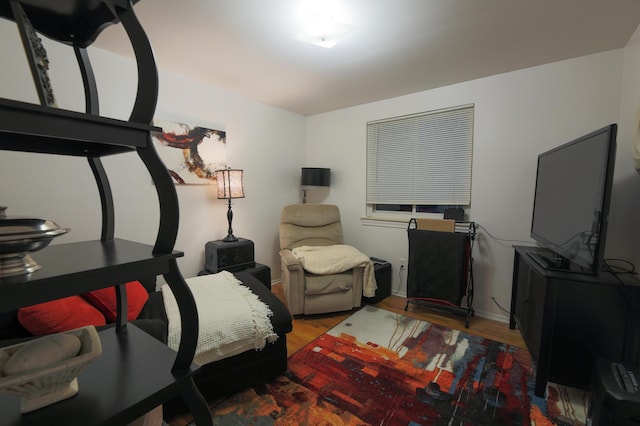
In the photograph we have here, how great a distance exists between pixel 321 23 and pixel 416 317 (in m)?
2.60

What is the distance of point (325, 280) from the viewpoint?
2.64 m

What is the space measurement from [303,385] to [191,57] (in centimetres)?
264

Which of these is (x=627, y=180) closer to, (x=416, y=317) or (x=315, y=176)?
(x=416, y=317)

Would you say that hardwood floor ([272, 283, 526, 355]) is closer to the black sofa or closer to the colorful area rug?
the colorful area rug

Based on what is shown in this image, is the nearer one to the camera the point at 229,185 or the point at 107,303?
the point at 107,303

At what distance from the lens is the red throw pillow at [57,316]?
1.12 metres

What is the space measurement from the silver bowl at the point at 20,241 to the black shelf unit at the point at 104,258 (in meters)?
0.03

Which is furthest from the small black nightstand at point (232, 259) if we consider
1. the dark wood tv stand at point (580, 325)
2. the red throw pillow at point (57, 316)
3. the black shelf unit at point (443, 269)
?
the dark wood tv stand at point (580, 325)

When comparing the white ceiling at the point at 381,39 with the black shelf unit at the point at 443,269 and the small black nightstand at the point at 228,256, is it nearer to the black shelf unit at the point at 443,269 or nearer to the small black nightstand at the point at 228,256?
the black shelf unit at the point at 443,269

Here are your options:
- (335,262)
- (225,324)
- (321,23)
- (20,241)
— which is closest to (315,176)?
(335,262)

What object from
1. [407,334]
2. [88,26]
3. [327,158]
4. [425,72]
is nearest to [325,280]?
[407,334]

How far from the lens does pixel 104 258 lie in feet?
1.85

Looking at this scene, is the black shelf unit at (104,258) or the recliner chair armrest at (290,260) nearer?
the black shelf unit at (104,258)

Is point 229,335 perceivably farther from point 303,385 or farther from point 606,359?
point 606,359
